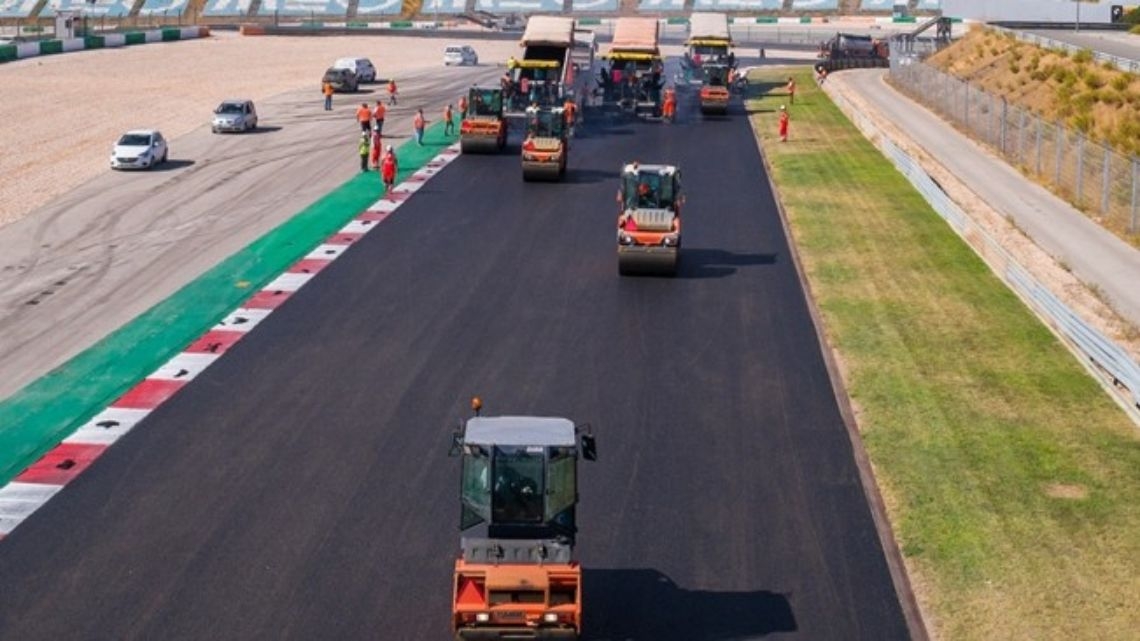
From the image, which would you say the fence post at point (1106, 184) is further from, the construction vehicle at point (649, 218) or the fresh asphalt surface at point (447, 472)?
the construction vehicle at point (649, 218)

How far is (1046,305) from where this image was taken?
32250 millimetres

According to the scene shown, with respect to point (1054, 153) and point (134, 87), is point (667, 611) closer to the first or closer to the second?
point (1054, 153)

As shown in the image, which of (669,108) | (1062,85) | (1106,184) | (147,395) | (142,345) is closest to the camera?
(147,395)

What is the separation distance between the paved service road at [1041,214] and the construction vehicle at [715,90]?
271 inches

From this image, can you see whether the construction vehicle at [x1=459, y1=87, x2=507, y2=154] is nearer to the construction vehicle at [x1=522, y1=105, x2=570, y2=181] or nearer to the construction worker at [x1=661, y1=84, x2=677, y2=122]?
the construction vehicle at [x1=522, y1=105, x2=570, y2=181]

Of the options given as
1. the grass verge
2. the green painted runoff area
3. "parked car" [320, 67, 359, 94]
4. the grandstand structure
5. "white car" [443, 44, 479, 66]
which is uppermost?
the grandstand structure

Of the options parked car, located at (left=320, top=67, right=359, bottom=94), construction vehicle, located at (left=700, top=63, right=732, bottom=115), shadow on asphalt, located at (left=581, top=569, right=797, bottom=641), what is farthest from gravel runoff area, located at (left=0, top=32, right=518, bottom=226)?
shadow on asphalt, located at (left=581, top=569, right=797, bottom=641)

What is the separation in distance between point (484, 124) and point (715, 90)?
17327 mm

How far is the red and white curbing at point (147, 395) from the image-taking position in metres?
22.5

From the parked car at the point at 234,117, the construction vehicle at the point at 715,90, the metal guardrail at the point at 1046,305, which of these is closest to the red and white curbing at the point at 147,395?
the metal guardrail at the point at 1046,305

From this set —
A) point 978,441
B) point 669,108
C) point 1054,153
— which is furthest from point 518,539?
point 669,108

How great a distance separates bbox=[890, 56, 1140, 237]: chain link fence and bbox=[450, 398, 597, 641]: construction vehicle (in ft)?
80.6

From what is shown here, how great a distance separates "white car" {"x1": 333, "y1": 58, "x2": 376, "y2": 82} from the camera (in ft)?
279

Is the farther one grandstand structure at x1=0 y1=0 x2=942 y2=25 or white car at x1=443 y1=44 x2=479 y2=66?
grandstand structure at x1=0 y1=0 x2=942 y2=25
